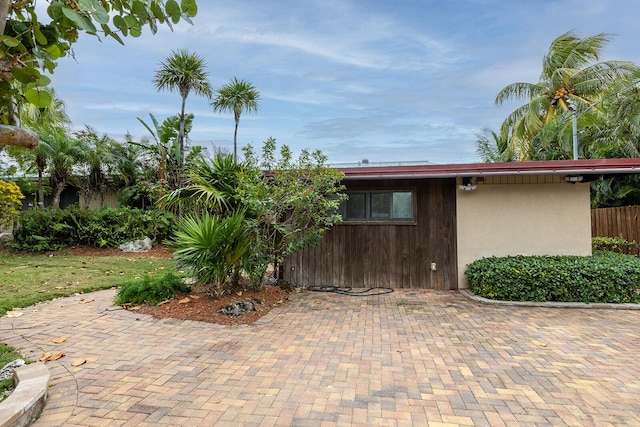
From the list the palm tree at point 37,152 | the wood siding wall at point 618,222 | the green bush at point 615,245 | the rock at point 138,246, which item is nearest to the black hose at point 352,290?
the green bush at point 615,245

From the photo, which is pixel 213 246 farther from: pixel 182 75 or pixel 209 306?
pixel 182 75

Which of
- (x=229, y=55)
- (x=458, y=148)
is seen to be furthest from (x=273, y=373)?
(x=458, y=148)

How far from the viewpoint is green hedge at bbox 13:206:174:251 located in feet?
37.3

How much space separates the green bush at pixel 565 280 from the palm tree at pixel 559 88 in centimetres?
1149

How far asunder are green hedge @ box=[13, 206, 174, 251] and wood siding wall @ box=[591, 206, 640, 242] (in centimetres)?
1315

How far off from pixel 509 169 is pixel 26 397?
6950mm

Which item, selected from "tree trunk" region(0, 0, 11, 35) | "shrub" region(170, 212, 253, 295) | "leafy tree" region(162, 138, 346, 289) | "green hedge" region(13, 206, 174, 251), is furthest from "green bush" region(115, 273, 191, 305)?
"green hedge" region(13, 206, 174, 251)

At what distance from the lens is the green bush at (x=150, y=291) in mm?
5594

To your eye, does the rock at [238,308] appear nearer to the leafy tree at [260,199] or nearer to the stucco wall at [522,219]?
the leafy tree at [260,199]

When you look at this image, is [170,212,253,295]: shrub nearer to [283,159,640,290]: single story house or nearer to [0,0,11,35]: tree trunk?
[283,159,640,290]: single story house

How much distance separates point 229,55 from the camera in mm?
12688

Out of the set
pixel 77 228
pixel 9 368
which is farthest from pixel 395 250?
pixel 77 228

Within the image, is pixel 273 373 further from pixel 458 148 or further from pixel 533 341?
pixel 458 148

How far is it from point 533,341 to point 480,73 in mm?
14456
